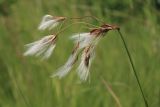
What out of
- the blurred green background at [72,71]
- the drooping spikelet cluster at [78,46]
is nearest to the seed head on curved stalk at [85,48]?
the drooping spikelet cluster at [78,46]

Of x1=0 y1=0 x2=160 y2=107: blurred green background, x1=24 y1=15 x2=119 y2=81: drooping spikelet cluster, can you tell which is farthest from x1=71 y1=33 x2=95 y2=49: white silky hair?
x1=0 y1=0 x2=160 y2=107: blurred green background

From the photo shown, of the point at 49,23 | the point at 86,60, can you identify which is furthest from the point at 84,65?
the point at 49,23

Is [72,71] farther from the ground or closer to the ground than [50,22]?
closer to the ground

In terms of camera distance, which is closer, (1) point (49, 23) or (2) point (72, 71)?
(1) point (49, 23)

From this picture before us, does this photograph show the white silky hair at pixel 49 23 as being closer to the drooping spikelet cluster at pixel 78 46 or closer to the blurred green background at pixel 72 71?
the drooping spikelet cluster at pixel 78 46

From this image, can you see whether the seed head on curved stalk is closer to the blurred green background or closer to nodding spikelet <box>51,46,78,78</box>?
nodding spikelet <box>51,46,78,78</box>

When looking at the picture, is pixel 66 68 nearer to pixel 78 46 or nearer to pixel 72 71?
pixel 78 46
